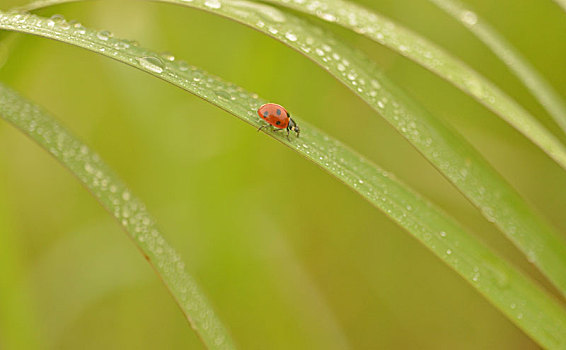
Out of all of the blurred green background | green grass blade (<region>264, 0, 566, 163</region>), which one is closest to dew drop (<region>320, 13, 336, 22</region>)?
green grass blade (<region>264, 0, 566, 163</region>)

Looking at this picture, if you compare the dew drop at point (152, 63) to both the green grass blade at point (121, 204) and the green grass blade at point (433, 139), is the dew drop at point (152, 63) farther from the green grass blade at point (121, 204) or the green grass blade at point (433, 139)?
the green grass blade at point (121, 204)

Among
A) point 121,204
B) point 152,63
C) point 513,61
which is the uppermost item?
point 513,61

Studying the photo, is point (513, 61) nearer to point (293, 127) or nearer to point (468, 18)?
point (468, 18)

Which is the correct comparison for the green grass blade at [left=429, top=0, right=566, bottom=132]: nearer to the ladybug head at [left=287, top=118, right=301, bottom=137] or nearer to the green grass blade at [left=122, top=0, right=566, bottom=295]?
the green grass blade at [left=122, top=0, right=566, bottom=295]

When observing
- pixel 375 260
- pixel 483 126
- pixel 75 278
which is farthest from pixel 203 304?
pixel 483 126

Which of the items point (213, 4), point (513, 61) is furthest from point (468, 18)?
point (213, 4)

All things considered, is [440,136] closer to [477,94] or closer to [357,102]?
[477,94]
